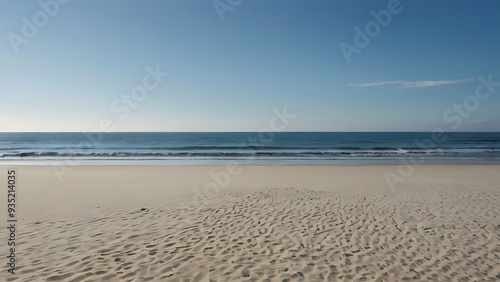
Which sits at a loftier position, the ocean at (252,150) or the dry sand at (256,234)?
the ocean at (252,150)

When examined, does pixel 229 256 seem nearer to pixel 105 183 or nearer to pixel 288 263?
pixel 288 263

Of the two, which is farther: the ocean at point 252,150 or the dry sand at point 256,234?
the ocean at point 252,150

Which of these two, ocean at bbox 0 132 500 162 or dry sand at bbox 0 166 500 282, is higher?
ocean at bbox 0 132 500 162

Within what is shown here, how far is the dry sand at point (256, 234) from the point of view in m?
4.81

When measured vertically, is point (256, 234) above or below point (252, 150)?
below

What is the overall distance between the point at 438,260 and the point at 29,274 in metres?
7.58

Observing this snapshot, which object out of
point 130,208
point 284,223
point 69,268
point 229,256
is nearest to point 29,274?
point 69,268

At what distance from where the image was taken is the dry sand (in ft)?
15.8

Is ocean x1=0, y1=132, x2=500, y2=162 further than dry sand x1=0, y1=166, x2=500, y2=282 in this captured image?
Yes

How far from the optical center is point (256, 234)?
651 centimetres

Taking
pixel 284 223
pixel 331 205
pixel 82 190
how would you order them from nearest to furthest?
pixel 284 223
pixel 331 205
pixel 82 190

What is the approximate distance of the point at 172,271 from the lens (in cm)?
476

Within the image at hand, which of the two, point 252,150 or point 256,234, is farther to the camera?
point 252,150

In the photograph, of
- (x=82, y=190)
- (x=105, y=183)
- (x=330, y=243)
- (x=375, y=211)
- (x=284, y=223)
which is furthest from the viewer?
(x=105, y=183)
